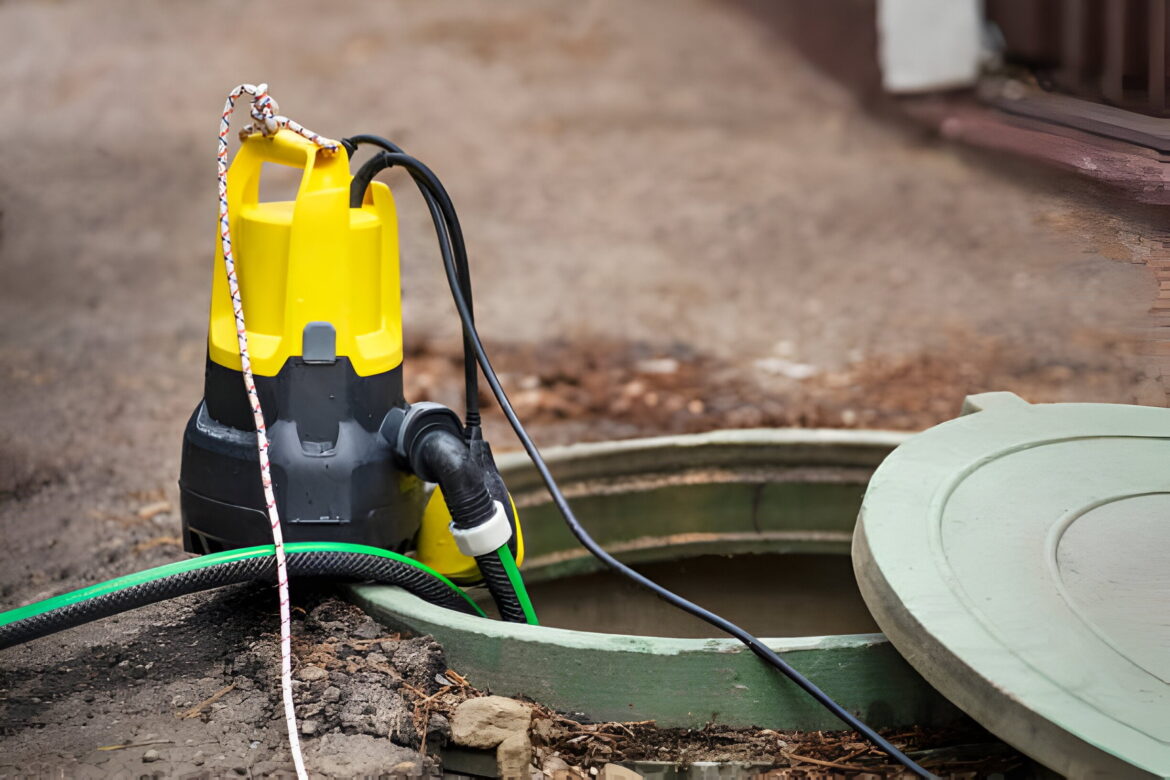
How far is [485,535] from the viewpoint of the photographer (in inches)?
75.4

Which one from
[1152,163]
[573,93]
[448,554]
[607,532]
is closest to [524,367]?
[607,532]

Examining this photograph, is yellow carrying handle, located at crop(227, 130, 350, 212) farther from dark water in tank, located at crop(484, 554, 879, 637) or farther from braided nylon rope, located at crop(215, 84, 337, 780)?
dark water in tank, located at crop(484, 554, 879, 637)

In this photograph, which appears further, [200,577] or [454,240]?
[454,240]

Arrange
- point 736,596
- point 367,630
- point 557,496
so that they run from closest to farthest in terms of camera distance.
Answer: point 367,630 → point 557,496 → point 736,596

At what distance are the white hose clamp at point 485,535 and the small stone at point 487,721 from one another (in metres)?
0.26

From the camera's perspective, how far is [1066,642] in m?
1.60

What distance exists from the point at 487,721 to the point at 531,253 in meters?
3.61

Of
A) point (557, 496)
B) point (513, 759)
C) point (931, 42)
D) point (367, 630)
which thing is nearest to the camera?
point (513, 759)

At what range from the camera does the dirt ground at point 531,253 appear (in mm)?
2496

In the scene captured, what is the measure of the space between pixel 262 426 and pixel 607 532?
116cm

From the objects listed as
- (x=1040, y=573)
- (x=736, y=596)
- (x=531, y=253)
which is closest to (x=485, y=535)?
(x=1040, y=573)

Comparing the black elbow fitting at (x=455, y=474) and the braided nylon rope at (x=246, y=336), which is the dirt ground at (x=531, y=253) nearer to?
the braided nylon rope at (x=246, y=336)

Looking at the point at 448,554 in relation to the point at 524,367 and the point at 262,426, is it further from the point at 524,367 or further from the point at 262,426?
the point at 524,367

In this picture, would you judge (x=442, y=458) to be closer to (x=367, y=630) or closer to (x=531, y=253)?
(x=367, y=630)
